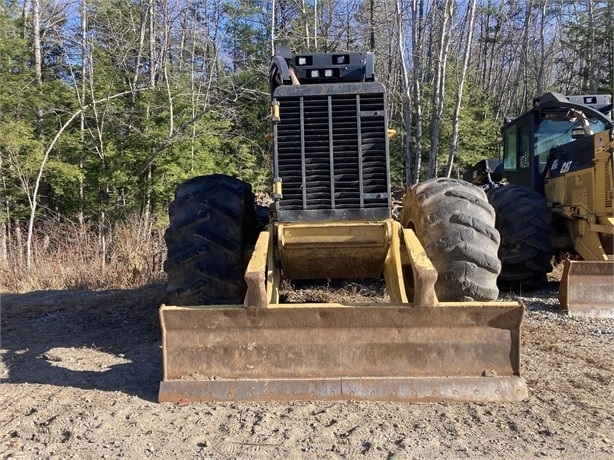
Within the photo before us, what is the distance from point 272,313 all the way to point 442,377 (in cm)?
116

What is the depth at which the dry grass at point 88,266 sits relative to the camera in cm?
980

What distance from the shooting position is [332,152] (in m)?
4.39

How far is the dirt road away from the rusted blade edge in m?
0.06

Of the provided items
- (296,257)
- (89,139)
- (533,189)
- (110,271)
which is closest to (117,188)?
(89,139)

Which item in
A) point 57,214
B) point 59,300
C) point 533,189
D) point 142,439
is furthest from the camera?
point 57,214

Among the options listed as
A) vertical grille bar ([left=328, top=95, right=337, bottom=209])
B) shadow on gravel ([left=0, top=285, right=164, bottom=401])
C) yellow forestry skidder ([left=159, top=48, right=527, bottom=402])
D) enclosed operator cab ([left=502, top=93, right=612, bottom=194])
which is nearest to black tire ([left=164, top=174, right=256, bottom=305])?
yellow forestry skidder ([left=159, top=48, right=527, bottom=402])

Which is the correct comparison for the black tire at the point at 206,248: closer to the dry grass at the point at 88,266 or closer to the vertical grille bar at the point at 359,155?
the vertical grille bar at the point at 359,155

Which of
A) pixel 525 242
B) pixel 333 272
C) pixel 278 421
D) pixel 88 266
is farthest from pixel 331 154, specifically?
pixel 88 266

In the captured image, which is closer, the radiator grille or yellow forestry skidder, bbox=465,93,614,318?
the radiator grille

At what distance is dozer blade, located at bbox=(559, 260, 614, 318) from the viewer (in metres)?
6.94

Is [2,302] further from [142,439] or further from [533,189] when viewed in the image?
[533,189]

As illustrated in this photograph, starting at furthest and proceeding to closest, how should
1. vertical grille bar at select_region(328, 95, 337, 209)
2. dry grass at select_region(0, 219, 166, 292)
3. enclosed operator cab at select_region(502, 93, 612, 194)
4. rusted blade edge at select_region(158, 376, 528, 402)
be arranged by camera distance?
dry grass at select_region(0, 219, 166, 292) → enclosed operator cab at select_region(502, 93, 612, 194) → vertical grille bar at select_region(328, 95, 337, 209) → rusted blade edge at select_region(158, 376, 528, 402)

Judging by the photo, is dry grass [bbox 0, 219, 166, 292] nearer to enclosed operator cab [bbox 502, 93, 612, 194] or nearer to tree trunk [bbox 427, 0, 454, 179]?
enclosed operator cab [bbox 502, 93, 612, 194]

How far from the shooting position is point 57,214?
16438 millimetres
